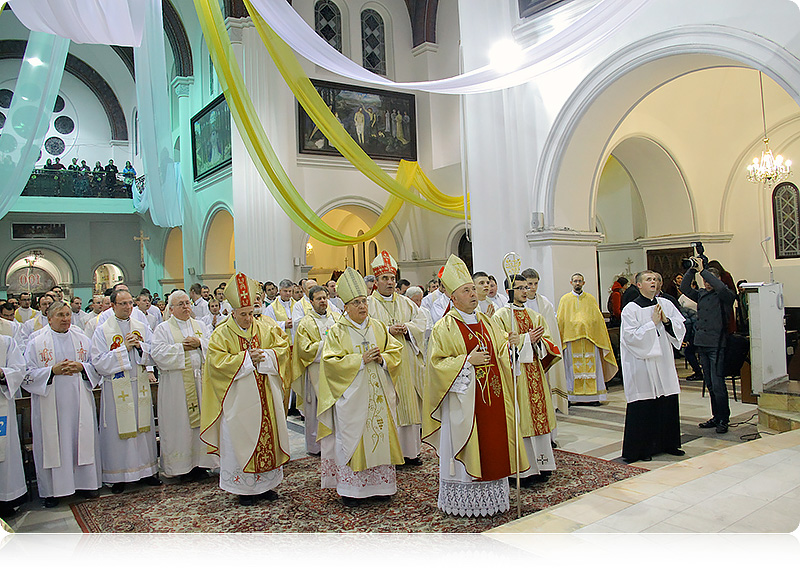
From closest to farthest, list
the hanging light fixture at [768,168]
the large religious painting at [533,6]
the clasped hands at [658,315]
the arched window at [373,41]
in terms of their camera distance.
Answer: the clasped hands at [658,315]
the large religious painting at [533,6]
the hanging light fixture at [768,168]
the arched window at [373,41]

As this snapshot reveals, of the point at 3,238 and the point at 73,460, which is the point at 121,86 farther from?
the point at 73,460

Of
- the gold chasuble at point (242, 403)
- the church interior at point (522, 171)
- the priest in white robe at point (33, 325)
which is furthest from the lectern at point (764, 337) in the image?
the priest in white robe at point (33, 325)

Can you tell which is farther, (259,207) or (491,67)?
(259,207)

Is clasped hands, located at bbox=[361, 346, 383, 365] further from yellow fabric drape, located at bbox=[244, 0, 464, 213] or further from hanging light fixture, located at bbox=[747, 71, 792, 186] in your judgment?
hanging light fixture, located at bbox=[747, 71, 792, 186]

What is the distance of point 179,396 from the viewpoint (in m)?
6.06

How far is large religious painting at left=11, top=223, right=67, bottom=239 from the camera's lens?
2206 cm

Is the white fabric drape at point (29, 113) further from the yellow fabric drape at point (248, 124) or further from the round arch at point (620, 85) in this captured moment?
the round arch at point (620, 85)

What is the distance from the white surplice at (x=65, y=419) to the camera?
547 centimetres

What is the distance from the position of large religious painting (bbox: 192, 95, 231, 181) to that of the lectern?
38.3 ft

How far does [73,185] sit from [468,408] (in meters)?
20.0

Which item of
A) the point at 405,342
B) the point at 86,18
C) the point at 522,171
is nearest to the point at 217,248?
the point at 522,171

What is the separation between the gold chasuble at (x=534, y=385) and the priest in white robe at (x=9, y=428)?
4040 millimetres

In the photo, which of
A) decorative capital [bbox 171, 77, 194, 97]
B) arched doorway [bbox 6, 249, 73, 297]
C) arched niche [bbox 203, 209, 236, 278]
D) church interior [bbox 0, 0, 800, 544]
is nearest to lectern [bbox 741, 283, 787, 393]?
church interior [bbox 0, 0, 800, 544]

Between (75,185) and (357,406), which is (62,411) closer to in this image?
(357,406)
